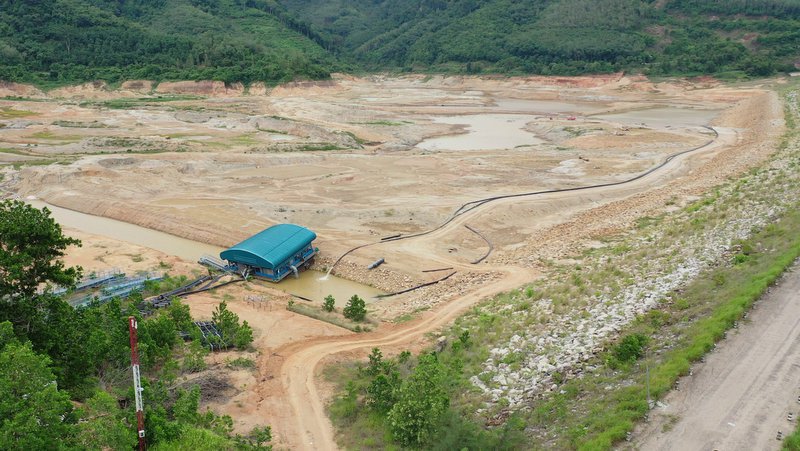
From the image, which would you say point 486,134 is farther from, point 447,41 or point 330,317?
point 447,41

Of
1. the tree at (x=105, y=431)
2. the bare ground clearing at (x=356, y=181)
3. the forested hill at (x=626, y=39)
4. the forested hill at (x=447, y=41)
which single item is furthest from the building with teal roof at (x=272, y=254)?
the forested hill at (x=626, y=39)

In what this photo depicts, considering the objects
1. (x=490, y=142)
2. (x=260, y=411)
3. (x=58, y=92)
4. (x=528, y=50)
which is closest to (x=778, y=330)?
(x=260, y=411)

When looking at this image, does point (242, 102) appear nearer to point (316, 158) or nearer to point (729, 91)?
point (316, 158)

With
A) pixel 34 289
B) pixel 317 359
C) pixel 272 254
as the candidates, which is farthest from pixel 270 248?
pixel 34 289

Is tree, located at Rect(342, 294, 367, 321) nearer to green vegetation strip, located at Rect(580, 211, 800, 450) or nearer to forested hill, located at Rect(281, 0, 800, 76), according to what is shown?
green vegetation strip, located at Rect(580, 211, 800, 450)

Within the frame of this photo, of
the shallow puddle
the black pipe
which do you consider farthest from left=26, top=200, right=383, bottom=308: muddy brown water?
the shallow puddle

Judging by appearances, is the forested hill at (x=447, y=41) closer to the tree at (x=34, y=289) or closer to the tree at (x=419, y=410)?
the tree at (x=34, y=289)
